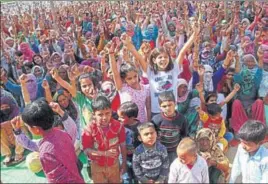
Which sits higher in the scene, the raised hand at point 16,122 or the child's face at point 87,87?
the raised hand at point 16,122

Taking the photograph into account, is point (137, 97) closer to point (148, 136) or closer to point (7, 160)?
point (148, 136)

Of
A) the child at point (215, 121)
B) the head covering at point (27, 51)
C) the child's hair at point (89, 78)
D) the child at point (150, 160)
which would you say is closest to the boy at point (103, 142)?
the child at point (150, 160)

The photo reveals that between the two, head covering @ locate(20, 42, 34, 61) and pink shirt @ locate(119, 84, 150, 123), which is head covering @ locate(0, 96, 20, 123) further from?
head covering @ locate(20, 42, 34, 61)

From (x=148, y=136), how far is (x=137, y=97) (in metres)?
0.49

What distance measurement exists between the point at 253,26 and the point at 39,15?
9.67 ft

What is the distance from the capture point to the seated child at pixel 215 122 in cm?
247

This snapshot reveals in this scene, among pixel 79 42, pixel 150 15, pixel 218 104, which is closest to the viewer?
pixel 218 104

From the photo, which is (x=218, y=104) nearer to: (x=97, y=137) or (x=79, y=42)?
(x=97, y=137)

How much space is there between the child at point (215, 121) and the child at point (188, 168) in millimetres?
845

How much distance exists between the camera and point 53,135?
56.8 inches

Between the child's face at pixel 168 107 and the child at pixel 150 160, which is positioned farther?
the child's face at pixel 168 107

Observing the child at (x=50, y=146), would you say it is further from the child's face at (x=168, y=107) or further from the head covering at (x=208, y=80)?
the head covering at (x=208, y=80)

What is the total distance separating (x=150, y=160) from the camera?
1.88m

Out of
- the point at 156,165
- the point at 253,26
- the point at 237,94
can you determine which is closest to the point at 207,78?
the point at 237,94
